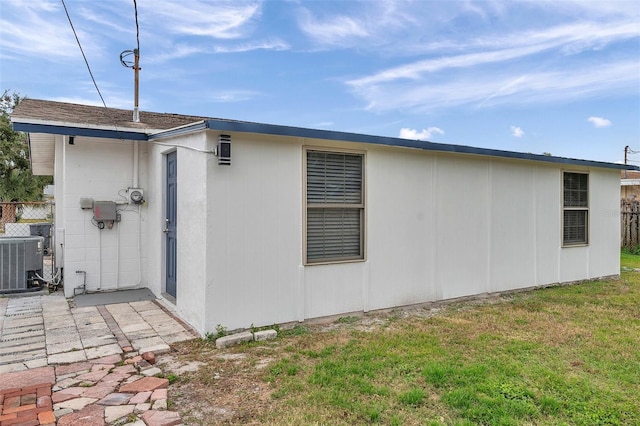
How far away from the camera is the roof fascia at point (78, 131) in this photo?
5270mm

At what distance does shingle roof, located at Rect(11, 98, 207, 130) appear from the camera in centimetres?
569

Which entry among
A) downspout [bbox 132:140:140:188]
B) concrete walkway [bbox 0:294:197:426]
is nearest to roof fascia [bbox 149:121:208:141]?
downspout [bbox 132:140:140:188]

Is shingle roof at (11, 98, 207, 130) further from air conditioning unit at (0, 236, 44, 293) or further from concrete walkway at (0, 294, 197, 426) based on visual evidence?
concrete walkway at (0, 294, 197, 426)

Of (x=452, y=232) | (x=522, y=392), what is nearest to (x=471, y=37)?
(x=452, y=232)

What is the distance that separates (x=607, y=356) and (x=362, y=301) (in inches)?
99.8

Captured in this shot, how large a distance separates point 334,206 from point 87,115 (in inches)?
178

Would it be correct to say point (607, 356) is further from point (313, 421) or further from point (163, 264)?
point (163, 264)

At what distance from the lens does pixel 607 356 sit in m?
3.67

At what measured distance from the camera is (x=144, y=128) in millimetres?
6297

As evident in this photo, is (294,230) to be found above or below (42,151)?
below

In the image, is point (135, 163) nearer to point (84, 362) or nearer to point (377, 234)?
point (84, 362)

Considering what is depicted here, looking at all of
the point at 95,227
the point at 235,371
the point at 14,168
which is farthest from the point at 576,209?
the point at 14,168

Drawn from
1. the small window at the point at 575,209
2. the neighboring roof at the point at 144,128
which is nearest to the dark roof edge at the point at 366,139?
the neighboring roof at the point at 144,128

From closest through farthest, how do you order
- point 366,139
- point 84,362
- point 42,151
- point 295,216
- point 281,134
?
point 84,362 → point 281,134 → point 295,216 → point 366,139 → point 42,151
